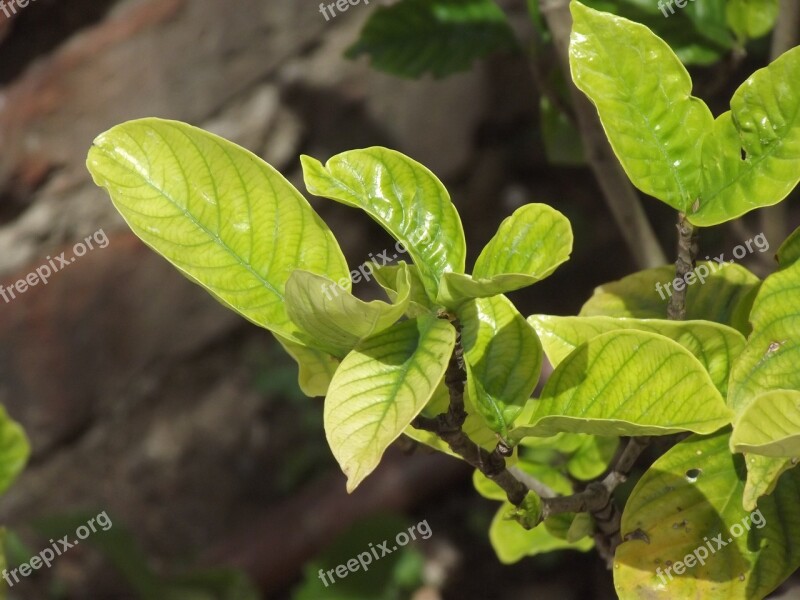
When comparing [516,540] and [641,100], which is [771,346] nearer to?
[641,100]

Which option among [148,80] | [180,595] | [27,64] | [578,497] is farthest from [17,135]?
[578,497]

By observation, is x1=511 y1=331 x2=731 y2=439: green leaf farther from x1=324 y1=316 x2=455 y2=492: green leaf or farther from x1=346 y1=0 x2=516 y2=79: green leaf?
x1=346 y1=0 x2=516 y2=79: green leaf

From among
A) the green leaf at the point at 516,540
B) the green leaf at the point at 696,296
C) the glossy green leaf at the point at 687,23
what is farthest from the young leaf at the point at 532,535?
the glossy green leaf at the point at 687,23

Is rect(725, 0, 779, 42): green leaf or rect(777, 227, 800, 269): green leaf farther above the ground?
rect(725, 0, 779, 42): green leaf

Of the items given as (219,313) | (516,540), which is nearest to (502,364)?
(516,540)

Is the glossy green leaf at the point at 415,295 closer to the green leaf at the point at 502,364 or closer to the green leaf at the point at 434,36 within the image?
the green leaf at the point at 502,364

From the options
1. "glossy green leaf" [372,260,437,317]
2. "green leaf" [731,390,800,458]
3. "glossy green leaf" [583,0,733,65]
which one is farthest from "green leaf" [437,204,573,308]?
"glossy green leaf" [583,0,733,65]
